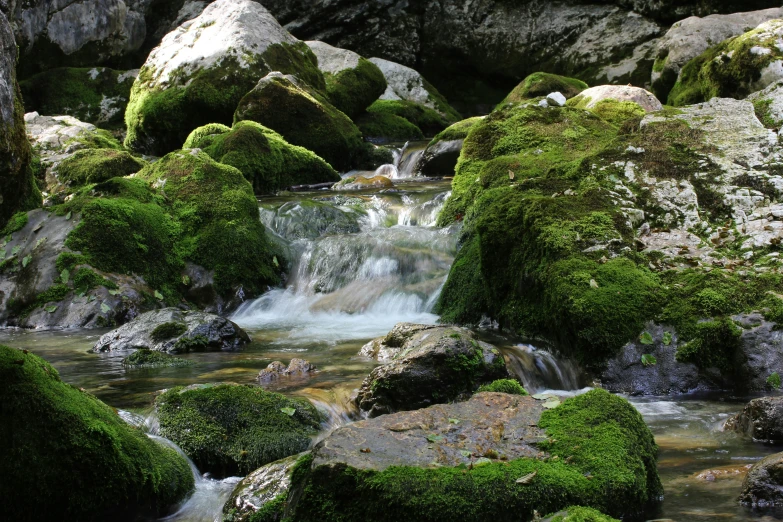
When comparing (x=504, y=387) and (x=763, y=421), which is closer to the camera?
(x=763, y=421)

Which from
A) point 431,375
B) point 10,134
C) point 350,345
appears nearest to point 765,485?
point 431,375

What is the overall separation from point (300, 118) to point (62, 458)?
524 inches

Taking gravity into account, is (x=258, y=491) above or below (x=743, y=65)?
below

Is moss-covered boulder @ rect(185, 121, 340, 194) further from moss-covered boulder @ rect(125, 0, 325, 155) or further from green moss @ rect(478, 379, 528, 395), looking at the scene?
green moss @ rect(478, 379, 528, 395)

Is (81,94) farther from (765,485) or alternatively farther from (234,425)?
(765,485)

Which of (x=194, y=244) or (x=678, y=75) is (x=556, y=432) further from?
(x=678, y=75)

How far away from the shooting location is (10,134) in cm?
393

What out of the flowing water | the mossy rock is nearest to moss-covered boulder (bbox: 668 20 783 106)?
the mossy rock

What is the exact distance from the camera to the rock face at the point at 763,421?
438 centimetres

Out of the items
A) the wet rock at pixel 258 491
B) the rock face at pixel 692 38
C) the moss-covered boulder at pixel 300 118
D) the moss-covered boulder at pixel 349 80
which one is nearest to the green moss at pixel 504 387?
the wet rock at pixel 258 491

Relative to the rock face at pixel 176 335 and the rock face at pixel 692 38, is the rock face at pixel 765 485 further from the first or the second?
the rock face at pixel 692 38

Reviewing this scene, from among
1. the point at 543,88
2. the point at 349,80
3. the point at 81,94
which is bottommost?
the point at 543,88

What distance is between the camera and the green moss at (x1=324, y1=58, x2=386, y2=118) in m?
20.2

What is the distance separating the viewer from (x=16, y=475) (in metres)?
3.30
